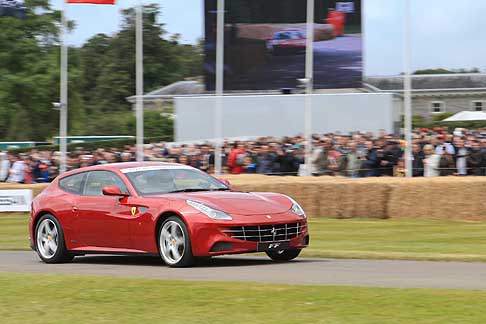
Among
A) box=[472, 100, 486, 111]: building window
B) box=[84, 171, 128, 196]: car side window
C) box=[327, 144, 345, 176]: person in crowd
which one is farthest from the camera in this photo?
box=[472, 100, 486, 111]: building window

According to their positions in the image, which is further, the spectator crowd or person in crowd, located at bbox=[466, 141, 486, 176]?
the spectator crowd

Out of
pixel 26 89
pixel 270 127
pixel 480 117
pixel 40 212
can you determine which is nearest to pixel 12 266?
pixel 40 212

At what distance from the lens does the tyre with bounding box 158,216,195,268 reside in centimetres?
1172

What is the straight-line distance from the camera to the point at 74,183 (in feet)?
44.9

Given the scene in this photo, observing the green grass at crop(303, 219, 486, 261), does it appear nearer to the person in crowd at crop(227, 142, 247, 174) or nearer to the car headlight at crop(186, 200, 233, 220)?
the car headlight at crop(186, 200, 233, 220)

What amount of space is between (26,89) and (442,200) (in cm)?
4927

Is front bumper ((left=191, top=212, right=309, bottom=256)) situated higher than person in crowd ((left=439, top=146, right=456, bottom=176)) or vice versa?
person in crowd ((left=439, top=146, right=456, bottom=176))

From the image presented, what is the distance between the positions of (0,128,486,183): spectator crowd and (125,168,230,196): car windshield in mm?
11713

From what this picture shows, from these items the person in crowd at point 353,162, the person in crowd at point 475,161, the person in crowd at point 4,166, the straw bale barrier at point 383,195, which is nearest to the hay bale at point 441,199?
the straw bale barrier at point 383,195

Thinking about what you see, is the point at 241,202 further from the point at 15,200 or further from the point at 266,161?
the point at 15,200

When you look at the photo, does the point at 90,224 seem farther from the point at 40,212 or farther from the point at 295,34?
the point at 295,34

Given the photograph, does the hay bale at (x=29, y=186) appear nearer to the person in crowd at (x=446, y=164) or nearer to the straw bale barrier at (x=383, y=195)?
the straw bale barrier at (x=383, y=195)

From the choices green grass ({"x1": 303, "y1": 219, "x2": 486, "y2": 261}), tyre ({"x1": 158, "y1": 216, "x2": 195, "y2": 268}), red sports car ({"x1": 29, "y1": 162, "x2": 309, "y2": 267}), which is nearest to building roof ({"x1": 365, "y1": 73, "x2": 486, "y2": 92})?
green grass ({"x1": 303, "y1": 219, "x2": 486, "y2": 261})

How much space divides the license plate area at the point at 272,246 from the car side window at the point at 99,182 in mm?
2107
